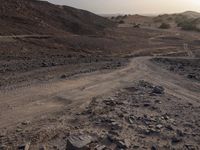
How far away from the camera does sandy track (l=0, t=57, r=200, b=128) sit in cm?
1211

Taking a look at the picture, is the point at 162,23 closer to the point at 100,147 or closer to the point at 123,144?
the point at 123,144

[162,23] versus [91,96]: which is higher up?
[162,23]

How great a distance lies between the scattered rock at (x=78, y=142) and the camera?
9172 mm

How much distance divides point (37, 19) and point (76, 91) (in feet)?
69.3

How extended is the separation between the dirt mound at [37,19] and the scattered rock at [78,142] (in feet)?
63.0

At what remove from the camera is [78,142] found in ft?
30.7

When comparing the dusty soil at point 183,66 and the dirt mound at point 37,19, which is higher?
the dirt mound at point 37,19

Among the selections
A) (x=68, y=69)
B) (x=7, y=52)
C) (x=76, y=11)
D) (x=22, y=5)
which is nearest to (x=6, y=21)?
(x=22, y=5)

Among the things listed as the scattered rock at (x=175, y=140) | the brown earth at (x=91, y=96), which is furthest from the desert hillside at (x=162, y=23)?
the scattered rock at (x=175, y=140)

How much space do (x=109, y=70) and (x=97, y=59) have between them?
3.64 metres

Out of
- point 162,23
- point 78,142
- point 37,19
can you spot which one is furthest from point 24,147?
point 162,23

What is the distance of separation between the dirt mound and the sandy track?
39.4ft

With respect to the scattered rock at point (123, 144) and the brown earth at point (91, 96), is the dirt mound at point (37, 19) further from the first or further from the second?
the scattered rock at point (123, 144)

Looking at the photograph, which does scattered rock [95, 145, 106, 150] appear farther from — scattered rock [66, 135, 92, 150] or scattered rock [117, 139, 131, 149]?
scattered rock [117, 139, 131, 149]
